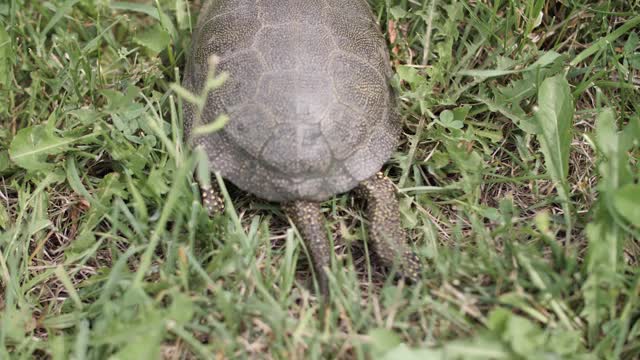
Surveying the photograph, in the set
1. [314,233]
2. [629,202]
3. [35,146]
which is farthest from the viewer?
[35,146]

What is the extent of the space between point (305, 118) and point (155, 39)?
1.13 meters

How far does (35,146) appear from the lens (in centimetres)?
269

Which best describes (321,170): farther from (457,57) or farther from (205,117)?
(457,57)

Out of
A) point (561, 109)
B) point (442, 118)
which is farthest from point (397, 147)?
point (561, 109)

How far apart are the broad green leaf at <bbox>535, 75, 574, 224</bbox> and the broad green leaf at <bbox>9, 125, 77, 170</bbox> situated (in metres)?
2.05

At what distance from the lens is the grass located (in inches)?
85.3

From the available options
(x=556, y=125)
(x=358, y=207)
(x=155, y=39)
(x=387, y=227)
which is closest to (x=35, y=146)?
(x=155, y=39)

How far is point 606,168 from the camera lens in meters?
2.25

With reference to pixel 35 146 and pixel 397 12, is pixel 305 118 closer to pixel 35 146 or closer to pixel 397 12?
pixel 397 12

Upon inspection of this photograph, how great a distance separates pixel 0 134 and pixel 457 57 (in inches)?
88.2

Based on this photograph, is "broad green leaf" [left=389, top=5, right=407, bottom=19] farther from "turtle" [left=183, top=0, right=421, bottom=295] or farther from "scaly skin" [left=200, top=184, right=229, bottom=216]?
"scaly skin" [left=200, top=184, right=229, bottom=216]

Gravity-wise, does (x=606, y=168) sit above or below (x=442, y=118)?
above

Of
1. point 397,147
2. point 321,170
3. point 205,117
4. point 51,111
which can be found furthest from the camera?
point 51,111

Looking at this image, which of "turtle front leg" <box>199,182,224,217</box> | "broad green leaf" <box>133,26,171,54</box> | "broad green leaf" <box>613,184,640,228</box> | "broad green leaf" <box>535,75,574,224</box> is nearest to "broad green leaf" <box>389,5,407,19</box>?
"broad green leaf" <box>535,75,574,224</box>
